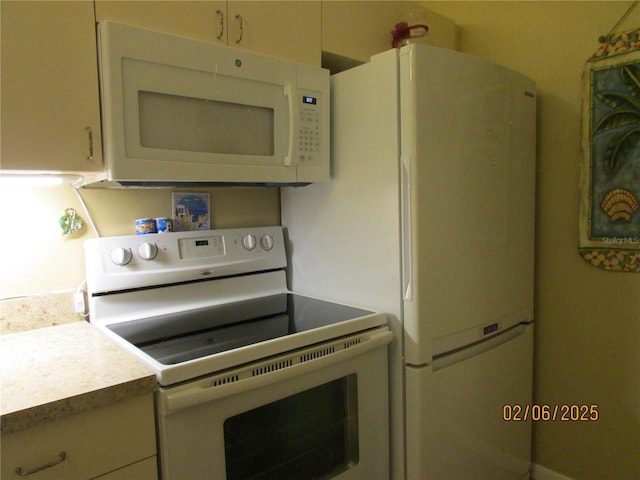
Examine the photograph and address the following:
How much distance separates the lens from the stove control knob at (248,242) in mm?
1718

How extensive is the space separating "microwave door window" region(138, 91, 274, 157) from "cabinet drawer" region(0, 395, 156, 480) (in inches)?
26.6

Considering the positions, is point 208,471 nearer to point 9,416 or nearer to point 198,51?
point 9,416

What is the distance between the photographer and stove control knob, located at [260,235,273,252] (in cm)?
176

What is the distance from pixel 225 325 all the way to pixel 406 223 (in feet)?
2.11

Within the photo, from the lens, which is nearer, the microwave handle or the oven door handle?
the oven door handle

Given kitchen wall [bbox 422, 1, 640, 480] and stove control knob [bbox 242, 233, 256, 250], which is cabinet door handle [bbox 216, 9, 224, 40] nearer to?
stove control knob [bbox 242, 233, 256, 250]

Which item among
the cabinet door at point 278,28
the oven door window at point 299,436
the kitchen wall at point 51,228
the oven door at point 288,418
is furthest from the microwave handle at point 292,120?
the oven door window at point 299,436

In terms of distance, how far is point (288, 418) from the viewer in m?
1.22

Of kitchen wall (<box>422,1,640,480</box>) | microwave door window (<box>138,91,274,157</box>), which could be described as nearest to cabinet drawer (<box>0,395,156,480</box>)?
microwave door window (<box>138,91,274,157</box>)

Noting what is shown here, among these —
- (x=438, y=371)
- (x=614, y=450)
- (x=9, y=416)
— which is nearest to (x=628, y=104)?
(x=438, y=371)

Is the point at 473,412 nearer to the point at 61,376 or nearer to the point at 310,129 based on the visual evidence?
the point at 310,129

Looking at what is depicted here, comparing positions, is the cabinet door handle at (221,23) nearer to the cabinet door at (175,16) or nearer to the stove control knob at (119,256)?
the cabinet door at (175,16)

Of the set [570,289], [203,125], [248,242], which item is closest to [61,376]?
[203,125]
